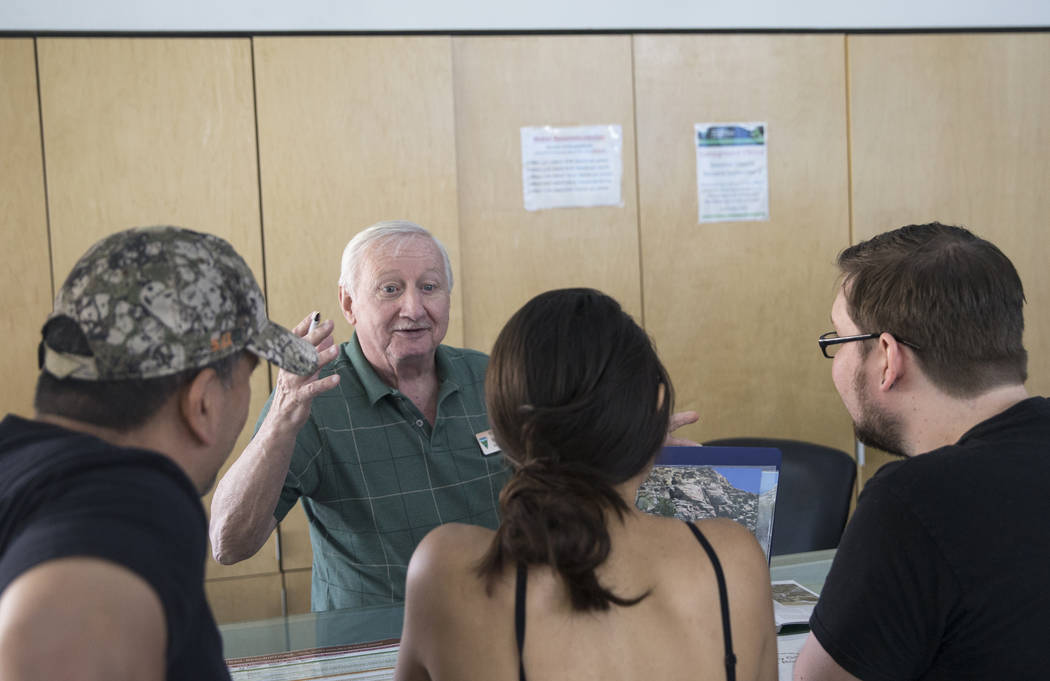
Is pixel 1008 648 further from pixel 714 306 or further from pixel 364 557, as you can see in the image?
pixel 714 306

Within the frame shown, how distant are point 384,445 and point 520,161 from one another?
4.70ft

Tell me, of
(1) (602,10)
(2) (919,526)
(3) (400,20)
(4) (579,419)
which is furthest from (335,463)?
(1) (602,10)

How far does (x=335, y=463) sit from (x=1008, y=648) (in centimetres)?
138

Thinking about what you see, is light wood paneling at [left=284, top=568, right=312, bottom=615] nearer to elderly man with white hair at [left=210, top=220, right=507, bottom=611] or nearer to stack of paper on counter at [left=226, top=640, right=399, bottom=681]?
elderly man with white hair at [left=210, top=220, right=507, bottom=611]

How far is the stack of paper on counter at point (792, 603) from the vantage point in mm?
1732

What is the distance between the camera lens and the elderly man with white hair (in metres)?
2.04

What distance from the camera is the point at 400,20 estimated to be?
Result: 10.1ft

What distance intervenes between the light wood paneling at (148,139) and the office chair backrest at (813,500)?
1682 mm

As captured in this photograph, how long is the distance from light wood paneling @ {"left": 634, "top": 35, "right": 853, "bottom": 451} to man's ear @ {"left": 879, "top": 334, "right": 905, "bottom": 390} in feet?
6.16

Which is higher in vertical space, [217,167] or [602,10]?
[602,10]

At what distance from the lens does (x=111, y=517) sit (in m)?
0.73

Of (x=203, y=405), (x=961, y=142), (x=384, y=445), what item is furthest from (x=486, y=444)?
(x=961, y=142)

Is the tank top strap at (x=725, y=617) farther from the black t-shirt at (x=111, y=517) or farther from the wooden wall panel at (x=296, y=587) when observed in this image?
the wooden wall panel at (x=296, y=587)

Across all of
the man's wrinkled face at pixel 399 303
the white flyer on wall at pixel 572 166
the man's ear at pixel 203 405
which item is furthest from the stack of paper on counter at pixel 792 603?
the white flyer on wall at pixel 572 166
